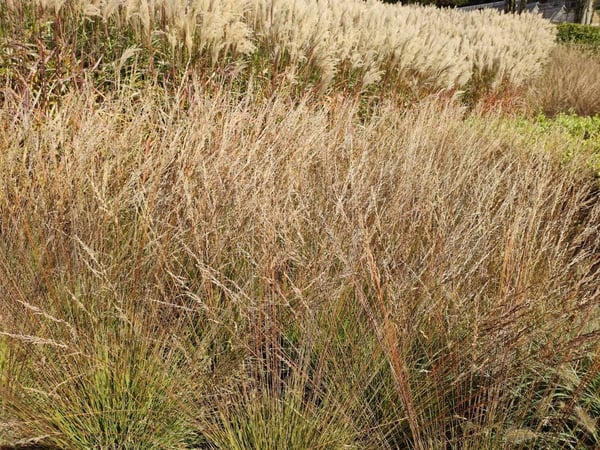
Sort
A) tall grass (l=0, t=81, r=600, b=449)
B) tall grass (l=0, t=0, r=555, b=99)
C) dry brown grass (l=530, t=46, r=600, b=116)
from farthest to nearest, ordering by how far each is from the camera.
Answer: dry brown grass (l=530, t=46, r=600, b=116) < tall grass (l=0, t=0, r=555, b=99) < tall grass (l=0, t=81, r=600, b=449)

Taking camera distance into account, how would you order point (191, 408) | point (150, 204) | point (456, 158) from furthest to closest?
point (456, 158)
point (150, 204)
point (191, 408)

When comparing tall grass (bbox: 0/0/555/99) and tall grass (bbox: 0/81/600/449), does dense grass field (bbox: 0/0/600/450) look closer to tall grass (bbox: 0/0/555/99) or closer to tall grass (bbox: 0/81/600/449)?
tall grass (bbox: 0/81/600/449)

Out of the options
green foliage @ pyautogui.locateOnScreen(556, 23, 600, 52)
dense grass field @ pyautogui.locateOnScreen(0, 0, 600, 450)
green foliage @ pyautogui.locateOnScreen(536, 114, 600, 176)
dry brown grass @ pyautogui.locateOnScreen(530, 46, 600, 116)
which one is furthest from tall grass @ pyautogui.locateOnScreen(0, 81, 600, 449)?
green foliage @ pyautogui.locateOnScreen(556, 23, 600, 52)

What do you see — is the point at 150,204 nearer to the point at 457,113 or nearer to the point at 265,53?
the point at 265,53

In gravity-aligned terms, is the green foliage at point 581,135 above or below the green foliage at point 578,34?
below

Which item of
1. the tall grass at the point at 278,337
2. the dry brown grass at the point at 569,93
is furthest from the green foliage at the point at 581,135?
the tall grass at the point at 278,337

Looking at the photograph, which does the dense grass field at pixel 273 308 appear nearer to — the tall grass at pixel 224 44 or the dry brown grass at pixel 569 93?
the tall grass at pixel 224 44

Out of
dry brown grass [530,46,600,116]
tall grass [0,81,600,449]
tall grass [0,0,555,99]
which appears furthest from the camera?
dry brown grass [530,46,600,116]

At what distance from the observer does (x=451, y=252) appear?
2.08m

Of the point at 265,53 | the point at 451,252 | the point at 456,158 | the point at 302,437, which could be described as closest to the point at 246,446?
the point at 302,437

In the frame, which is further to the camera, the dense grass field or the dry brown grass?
the dry brown grass

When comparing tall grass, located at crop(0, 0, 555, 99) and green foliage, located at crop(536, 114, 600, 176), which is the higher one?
tall grass, located at crop(0, 0, 555, 99)

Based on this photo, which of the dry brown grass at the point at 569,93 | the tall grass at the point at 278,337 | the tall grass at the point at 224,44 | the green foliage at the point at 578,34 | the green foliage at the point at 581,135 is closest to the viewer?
the tall grass at the point at 278,337

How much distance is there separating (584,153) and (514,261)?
9.73 feet
